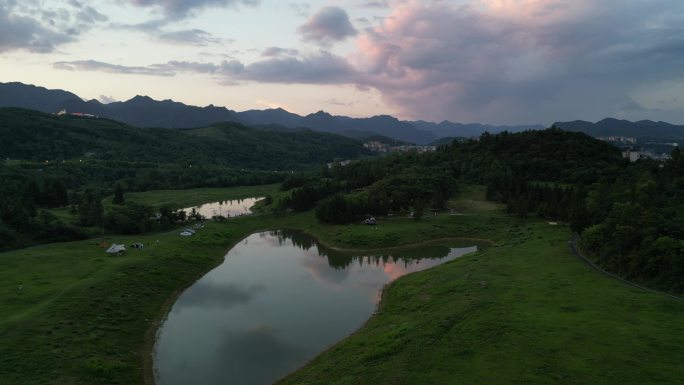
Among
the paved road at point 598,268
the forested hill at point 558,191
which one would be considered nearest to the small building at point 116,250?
the forested hill at point 558,191

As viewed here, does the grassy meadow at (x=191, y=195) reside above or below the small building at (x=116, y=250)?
below

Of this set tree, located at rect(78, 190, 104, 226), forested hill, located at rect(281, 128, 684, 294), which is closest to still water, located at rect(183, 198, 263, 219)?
forested hill, located at rect(281, 128, 684, 294)

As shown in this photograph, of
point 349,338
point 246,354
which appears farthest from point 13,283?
point 349,338

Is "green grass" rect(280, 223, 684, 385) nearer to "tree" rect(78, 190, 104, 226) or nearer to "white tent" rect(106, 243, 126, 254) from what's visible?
"white tent" rect(106, 243, 126, 254)

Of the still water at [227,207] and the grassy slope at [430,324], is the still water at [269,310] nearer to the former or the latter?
the grassy slope at [430,324]

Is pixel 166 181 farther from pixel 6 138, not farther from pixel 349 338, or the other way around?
pixel 349 338

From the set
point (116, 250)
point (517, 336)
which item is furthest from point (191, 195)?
point (517, 336)

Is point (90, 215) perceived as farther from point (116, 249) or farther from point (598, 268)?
point (598, 268)

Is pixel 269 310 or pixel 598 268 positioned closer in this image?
pixel 269 310
